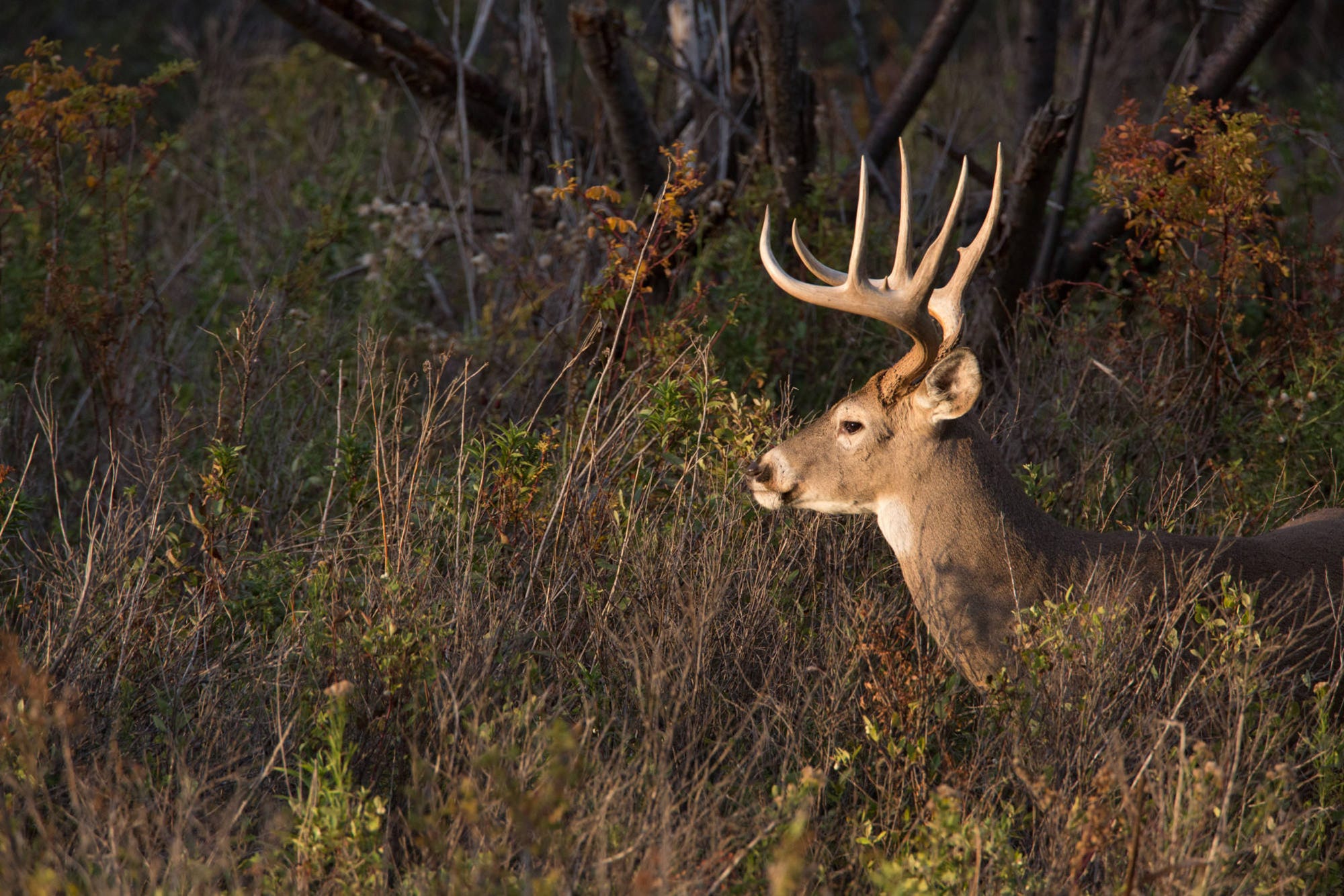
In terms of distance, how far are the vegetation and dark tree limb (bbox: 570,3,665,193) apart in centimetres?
34

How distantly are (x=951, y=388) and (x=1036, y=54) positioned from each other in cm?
370

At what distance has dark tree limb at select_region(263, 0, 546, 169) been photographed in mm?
6863

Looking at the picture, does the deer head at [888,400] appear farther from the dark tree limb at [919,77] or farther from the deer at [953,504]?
the dark tree limb at [919,77]

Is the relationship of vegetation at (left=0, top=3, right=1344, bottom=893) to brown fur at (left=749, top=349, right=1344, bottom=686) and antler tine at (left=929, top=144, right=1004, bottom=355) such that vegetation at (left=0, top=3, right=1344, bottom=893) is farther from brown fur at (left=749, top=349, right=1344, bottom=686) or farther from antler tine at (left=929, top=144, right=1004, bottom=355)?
antler tine at (left=929, top=144, right=1004, bottom=355)

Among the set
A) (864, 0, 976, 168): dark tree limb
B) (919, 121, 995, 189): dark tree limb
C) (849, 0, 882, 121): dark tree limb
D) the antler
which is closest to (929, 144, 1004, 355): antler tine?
the antler

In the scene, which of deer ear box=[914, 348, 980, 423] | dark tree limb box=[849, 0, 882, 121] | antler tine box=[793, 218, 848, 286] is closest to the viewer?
deer ear box=[914, 348, 980, 423]

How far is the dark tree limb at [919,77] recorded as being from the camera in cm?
680

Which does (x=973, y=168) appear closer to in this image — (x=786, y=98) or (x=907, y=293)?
(x=786, y=98)

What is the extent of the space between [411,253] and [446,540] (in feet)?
10.1

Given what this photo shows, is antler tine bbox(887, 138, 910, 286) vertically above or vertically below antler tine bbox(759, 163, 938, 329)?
above

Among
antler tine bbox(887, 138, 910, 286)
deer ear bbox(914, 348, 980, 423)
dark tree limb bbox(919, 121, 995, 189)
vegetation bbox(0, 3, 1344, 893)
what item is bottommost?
vegetation bbox(0, 3, 1344, 893)

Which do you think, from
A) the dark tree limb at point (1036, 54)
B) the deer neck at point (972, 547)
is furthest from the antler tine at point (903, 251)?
the dark tree limb at point (1036, 54)

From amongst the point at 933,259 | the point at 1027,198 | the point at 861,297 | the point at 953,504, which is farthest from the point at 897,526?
the point at 1027,198

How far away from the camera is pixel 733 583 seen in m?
3.93
